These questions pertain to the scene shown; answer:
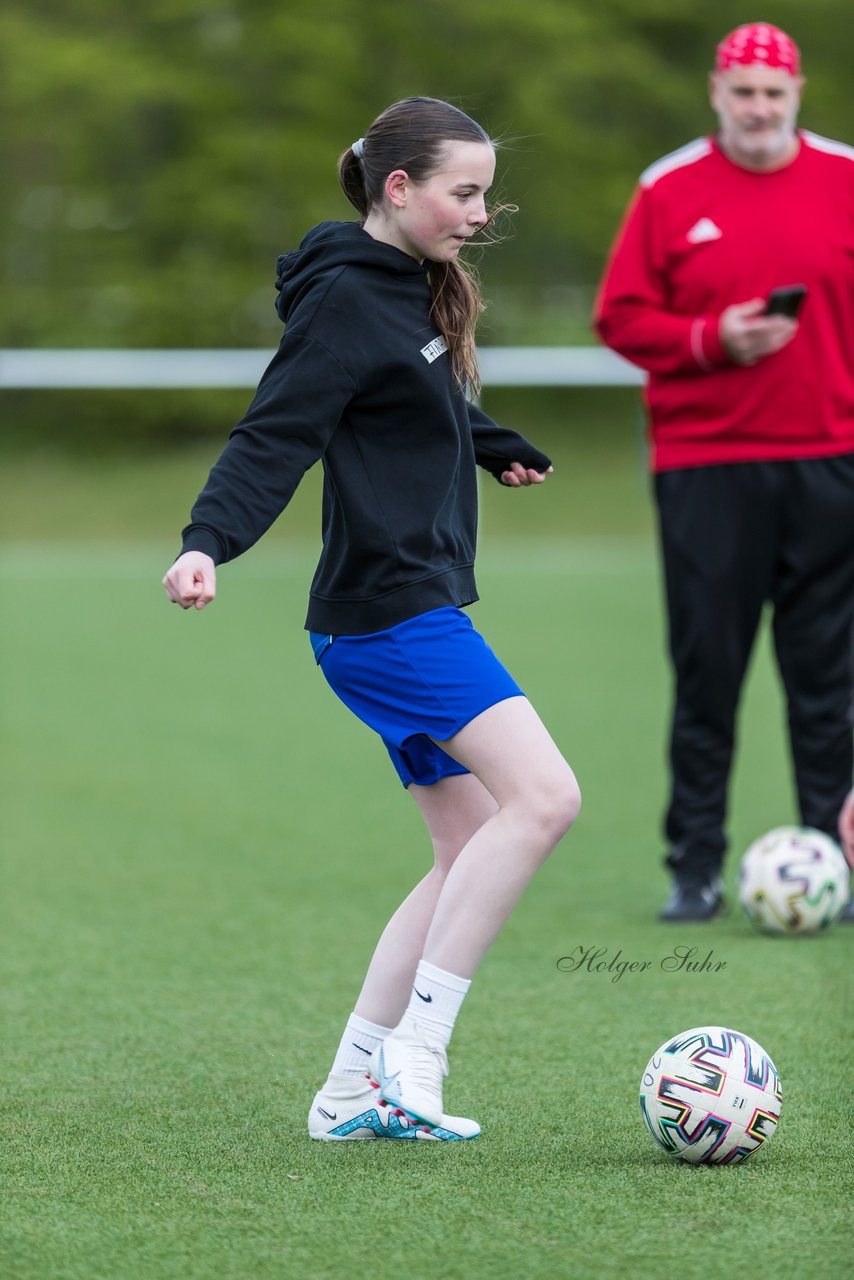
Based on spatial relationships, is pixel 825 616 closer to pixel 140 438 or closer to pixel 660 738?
pixel 660 738

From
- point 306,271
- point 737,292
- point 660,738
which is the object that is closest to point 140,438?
point 660,738

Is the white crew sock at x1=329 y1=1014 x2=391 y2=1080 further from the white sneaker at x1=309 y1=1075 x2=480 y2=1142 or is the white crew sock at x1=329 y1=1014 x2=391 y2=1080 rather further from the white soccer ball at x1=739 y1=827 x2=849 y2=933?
the white soccer ball at x1=739 y1=827 x2=849 y2=933

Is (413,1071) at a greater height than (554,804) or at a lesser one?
lesser

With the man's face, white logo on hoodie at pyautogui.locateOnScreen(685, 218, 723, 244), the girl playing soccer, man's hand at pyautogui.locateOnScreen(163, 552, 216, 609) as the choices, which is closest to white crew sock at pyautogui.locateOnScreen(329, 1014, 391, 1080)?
the girl playing soccer

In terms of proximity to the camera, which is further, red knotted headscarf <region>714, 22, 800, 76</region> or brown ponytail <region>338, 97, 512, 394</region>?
red knotted headscarf <region>714, 22, 800, 76</region>

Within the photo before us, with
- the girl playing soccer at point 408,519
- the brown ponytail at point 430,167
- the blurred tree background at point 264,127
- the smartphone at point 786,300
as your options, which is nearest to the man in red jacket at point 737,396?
the smartphone at point 786,300

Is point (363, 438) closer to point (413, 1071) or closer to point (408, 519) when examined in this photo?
point (408, 519)

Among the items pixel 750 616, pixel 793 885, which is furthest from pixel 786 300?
pixel 793 885

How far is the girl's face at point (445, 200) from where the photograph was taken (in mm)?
3199

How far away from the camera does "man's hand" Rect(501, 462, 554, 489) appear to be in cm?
356

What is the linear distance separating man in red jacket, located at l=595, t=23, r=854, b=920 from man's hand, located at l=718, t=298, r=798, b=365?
0.12 feet

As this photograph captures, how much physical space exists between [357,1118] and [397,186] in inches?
62.5

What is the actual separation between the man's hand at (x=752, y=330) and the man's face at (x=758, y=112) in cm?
44

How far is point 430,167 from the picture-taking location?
A: 320cm
